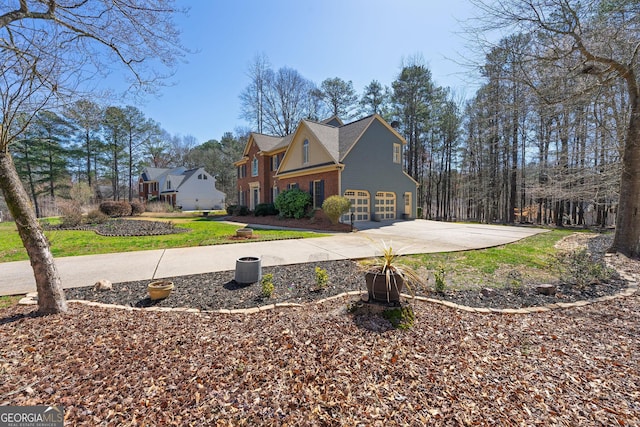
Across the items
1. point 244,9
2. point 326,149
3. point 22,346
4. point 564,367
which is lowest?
point 564,367

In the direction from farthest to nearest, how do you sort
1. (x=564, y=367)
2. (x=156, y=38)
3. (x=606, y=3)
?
(x=606, y=3), (x=156, y=38), (x=564, y=367)

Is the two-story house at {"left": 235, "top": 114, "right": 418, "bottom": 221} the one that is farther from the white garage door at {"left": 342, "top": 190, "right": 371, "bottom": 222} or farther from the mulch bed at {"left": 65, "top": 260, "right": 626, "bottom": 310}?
the mulch bed at {"left": 65, "top": 260, "right": 626, "bottom": 310}

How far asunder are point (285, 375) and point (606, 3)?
8.96m

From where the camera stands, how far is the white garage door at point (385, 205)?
17953mm

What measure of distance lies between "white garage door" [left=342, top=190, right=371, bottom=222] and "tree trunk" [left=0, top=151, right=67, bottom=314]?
13.7 meters

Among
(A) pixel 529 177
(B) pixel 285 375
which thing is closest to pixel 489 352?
(B) pixel 285 375

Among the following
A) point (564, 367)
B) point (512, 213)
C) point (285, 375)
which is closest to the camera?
point (285, 375)

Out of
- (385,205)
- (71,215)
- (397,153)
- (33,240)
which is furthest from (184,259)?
(397,153)

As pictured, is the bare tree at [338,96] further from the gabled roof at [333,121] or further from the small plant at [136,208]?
the small plant at [136,208]

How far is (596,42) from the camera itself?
5.93 meters

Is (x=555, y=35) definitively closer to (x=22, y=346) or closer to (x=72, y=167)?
(x=22, y=346)

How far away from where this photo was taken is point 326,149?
16188 millimetres

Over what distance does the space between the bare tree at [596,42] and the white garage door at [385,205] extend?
11.6 metres

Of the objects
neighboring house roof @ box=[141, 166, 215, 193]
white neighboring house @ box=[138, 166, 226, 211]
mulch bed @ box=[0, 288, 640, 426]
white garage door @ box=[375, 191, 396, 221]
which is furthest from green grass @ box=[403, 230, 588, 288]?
neighboring house roof @ box=[141, 166, 215, 193]
